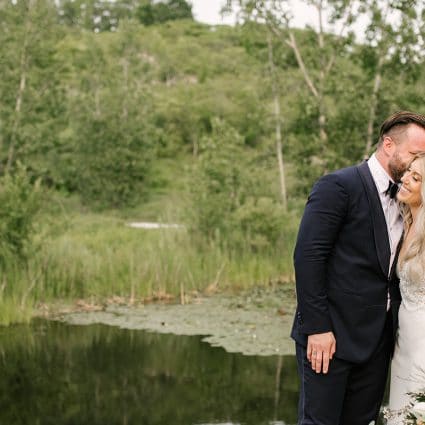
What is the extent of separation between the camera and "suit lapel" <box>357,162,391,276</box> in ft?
9.95

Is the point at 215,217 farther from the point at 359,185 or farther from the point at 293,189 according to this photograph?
the point at 359,185

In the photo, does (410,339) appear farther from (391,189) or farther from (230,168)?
(230,168)

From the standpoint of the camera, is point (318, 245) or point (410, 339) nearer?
point (318, 245)

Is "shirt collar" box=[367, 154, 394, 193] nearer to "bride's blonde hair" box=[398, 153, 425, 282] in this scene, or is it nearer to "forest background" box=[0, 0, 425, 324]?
"bride's blonde hair" box=[398, 153, 425, 282]

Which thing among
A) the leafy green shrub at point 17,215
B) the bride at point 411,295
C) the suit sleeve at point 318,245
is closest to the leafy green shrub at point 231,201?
the leafy green shrub at point 17,215

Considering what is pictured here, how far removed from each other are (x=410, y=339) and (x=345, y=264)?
41 cm

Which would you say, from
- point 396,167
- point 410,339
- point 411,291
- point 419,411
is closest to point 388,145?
point 396,167

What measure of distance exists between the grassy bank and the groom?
6118 millimetres

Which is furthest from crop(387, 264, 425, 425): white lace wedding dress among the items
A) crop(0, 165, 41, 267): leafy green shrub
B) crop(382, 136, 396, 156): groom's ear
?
crop(0, 165, 41, 267): leafy green shrub

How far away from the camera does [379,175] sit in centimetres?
310

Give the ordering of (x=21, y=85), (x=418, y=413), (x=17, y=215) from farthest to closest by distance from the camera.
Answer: (x=21, y=85), (x=17, y=215), (x=418, y=413)

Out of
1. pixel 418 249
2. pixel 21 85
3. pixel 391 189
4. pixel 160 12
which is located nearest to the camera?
pixel 418 249

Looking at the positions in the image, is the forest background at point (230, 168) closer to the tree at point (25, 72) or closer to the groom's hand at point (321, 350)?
the tree at point (25, 72)

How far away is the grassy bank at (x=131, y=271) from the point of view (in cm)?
913
